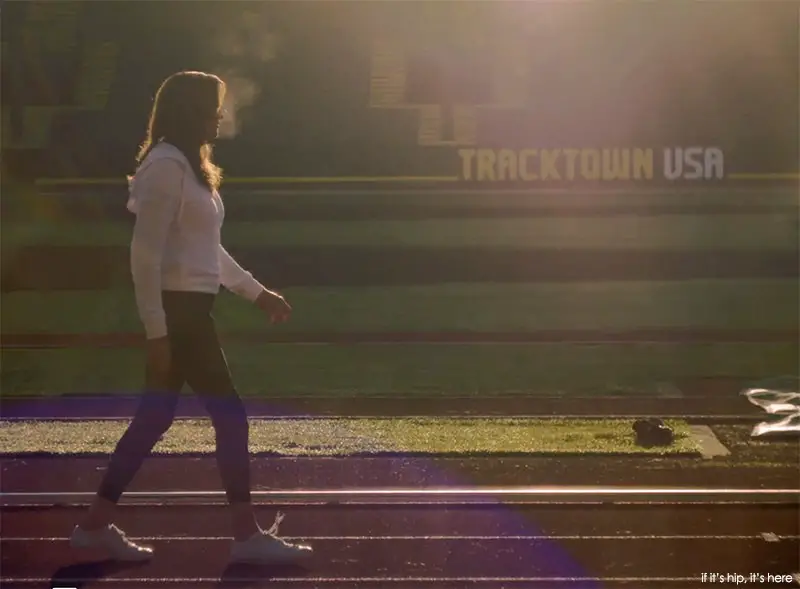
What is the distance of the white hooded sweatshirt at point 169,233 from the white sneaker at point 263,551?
2.61ft

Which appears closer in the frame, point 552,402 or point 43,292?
point 552,402

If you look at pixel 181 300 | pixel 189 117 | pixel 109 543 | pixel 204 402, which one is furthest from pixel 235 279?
pixel 109 543

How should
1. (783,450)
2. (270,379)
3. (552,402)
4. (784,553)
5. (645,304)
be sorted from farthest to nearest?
1. (645,304)
2. (270,379)
3. (552,402)
4. (783,450)
5. (784,553)

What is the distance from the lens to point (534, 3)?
12000mm

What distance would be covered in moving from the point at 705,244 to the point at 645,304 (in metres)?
1.07

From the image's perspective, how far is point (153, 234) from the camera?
3.48 metres

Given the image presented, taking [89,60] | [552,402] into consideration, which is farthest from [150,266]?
[89,60]

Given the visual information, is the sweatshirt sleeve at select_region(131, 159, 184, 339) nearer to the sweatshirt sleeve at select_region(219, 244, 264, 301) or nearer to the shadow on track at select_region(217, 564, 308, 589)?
the sweatshirt sleeve at select_region(219, 244, 264, 301)

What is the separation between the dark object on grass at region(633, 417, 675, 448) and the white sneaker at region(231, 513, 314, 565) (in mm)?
2502

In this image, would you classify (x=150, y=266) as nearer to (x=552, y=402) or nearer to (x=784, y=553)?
(x=784, y=553)

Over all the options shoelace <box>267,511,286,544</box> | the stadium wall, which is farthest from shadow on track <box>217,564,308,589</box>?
the stadium wall

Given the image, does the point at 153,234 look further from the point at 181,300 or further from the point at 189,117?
the point at 189,117

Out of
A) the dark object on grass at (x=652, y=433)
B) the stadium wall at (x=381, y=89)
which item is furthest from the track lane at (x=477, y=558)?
the stadium wall at (x=381, y=89)

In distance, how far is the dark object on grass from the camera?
225 inches
